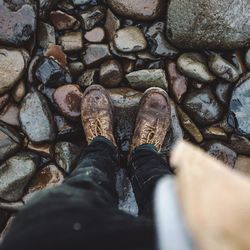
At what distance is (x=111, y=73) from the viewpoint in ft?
8.71

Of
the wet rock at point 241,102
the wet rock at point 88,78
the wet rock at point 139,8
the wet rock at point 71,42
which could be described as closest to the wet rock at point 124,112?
the wet rock at point 88,78

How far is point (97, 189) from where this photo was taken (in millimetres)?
1439

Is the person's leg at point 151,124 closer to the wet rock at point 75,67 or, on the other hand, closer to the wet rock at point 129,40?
the wet rock at point 129,40

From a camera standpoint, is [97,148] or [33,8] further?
[33,8]

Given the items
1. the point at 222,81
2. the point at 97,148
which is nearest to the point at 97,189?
the point at 97,148

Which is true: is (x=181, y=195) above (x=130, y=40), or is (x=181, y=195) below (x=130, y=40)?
above

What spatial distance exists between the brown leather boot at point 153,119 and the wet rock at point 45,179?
0.48 meters

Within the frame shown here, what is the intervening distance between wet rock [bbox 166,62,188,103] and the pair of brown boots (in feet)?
0.25

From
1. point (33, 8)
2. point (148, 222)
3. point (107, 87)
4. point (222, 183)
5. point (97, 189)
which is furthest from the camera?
point (107, 87)

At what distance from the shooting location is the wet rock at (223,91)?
2624 mm

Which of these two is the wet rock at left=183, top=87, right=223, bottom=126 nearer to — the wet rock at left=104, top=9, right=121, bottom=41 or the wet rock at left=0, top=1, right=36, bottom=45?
the wet rock at left=104, top=9, right=121, bottom=41

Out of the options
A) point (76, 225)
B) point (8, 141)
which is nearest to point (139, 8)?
point (8, 141)

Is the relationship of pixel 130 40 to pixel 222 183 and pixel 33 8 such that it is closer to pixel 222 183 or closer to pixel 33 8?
pixel 33 8

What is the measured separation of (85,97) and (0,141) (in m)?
0.57
